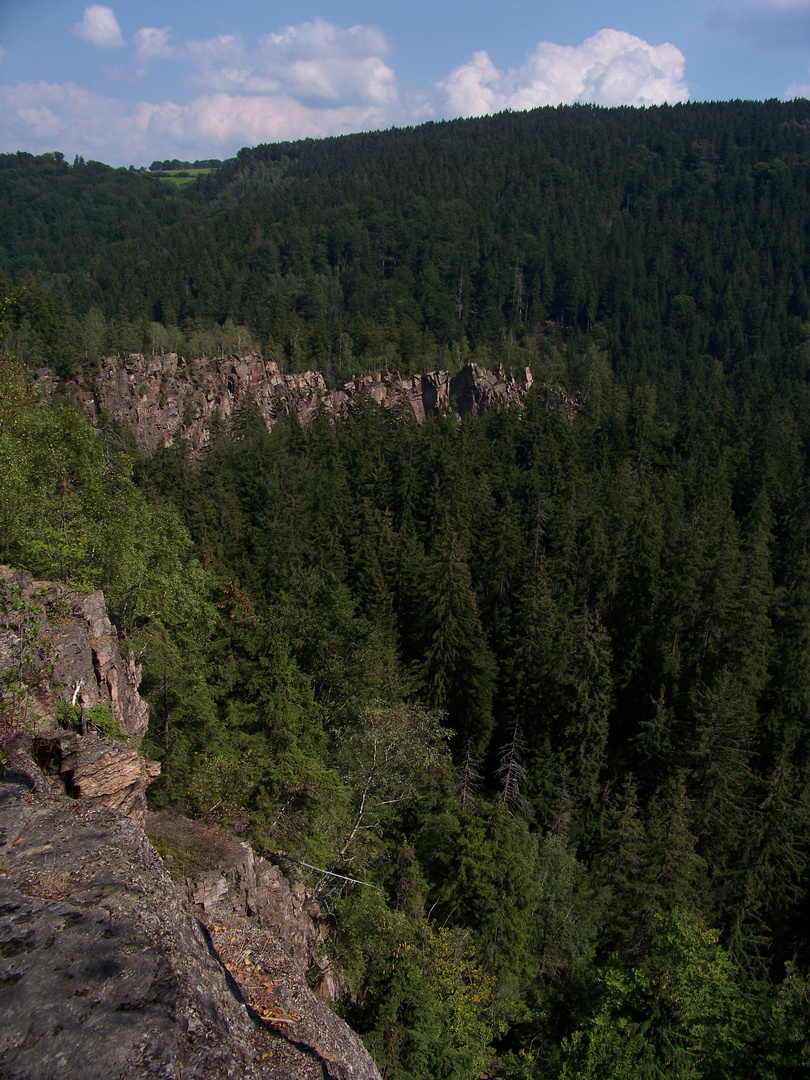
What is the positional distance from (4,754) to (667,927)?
51.0 ft

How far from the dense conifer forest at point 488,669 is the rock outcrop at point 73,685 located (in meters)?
1.71

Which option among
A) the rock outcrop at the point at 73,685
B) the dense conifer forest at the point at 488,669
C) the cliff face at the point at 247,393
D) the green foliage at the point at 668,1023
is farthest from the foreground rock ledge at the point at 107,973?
the cliff face at the point at 247,393

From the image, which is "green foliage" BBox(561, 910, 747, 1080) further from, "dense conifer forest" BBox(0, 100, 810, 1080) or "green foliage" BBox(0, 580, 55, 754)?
"green foliage" BBox(0, 580, 55, 754)

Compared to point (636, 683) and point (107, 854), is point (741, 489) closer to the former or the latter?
point (636, 683)

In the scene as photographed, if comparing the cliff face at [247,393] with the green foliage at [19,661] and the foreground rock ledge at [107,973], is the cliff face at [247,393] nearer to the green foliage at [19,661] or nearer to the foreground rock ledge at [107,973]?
the green foliage at [19,661]

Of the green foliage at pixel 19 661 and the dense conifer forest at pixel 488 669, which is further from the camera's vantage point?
the dense conifer forest at pixel 488 669

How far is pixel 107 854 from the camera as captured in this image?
730cm

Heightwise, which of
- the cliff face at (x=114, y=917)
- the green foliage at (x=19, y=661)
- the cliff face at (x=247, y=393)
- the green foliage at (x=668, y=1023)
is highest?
the cliff face at (x=247, y=393)

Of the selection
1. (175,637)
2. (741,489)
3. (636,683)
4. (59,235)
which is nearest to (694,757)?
(636,683)

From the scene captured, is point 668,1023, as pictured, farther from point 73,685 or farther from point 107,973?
point 73,685

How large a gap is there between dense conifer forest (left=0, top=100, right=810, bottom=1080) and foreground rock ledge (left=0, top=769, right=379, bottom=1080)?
6.17m

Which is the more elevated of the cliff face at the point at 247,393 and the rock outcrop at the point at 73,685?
the cliff face at the point at 247,393

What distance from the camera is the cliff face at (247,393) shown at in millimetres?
71500

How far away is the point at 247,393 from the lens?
78438 millimetres
